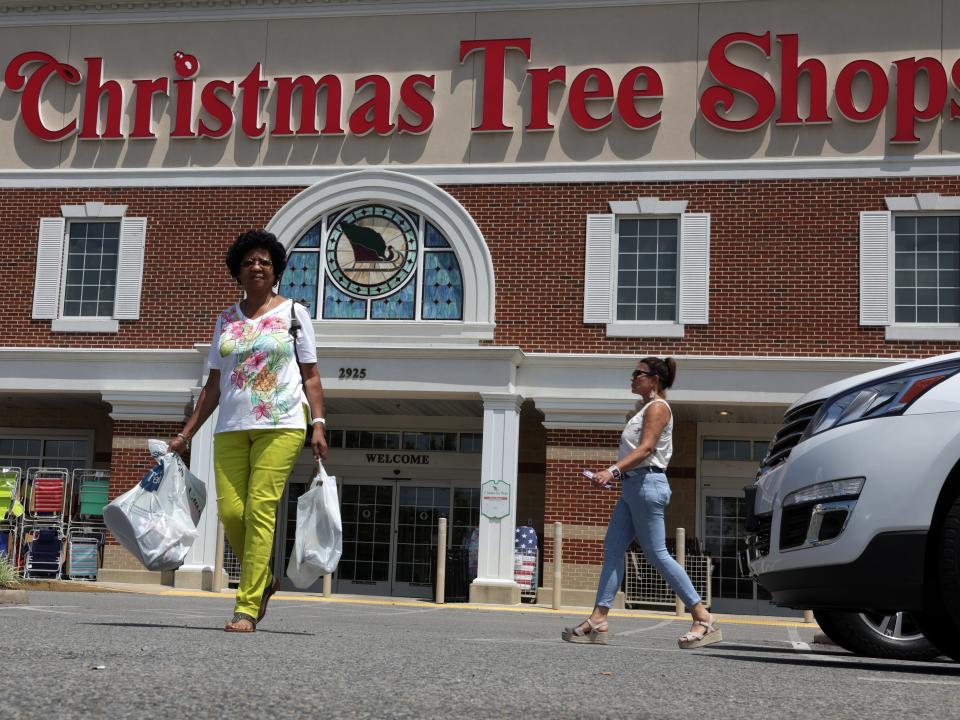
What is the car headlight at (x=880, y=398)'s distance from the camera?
534 cm

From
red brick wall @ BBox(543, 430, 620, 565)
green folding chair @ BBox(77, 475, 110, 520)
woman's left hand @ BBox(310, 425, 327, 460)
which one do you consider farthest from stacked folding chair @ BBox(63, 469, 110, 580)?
woman's left hand @ BBox(310, 425, 327, 460)

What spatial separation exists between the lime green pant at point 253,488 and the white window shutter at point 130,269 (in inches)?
601

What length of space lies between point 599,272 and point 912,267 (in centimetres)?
474

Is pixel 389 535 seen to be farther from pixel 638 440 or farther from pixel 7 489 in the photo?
pixel 638 440

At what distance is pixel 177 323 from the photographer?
21.0 m

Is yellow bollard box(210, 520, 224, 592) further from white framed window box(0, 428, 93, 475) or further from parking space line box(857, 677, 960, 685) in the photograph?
parking space line box(857, 677, 960, 685)

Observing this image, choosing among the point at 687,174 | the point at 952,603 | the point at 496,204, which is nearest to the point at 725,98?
the point at 687,174

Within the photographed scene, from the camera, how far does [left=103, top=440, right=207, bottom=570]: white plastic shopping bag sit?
654 cm

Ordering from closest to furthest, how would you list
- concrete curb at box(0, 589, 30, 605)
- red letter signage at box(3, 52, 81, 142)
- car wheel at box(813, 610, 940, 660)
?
1. car wheel at box(813, 610, 940, 660)
2. concrete curb at box(0, 589, 30, 605)
3. red letter signage at box(3, 52, 81, 142)

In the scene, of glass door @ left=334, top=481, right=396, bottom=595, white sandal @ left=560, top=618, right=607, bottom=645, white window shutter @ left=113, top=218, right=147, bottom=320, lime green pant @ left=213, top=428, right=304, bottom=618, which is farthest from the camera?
glass door @ left=334, top=481, right=396, bottom=595

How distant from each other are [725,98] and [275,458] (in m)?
14.8

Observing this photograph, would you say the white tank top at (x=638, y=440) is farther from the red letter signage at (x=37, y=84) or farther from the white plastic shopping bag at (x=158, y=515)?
the red letter signage at (x=37, y=84)

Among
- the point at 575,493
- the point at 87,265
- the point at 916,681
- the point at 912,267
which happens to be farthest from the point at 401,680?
the point at 87,265

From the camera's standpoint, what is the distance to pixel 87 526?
70.2ft
